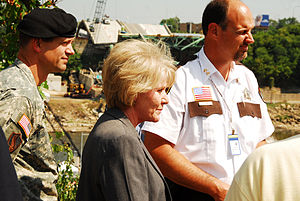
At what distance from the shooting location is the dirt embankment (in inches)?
1298

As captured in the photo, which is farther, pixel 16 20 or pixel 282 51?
pixel 282 51

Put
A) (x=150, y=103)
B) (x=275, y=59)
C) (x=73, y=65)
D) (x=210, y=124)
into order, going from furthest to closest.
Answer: (x=275, y=59) → (x=73, y=65) → (x=210, y=124) → (x=150, y=103)

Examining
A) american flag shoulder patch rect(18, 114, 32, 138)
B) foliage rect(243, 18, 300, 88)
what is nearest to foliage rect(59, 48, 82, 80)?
foliage rect(243, 18, 300, 88)

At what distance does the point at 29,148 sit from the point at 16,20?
58.4 inches

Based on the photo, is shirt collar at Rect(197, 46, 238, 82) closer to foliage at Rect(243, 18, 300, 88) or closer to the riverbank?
the riverbank

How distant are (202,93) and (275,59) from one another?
177ft

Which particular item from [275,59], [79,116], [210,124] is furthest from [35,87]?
[275,59]

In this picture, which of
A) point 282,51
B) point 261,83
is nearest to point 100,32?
point 261,83

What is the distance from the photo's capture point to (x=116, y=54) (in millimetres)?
1883

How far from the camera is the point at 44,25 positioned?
7.43ft

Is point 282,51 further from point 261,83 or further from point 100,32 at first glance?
point 100,32

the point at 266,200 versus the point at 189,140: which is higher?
the point at 266,200

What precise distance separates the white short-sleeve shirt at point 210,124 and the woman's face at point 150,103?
1.75 feet

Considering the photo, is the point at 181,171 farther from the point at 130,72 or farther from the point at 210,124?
the point at 130,72
